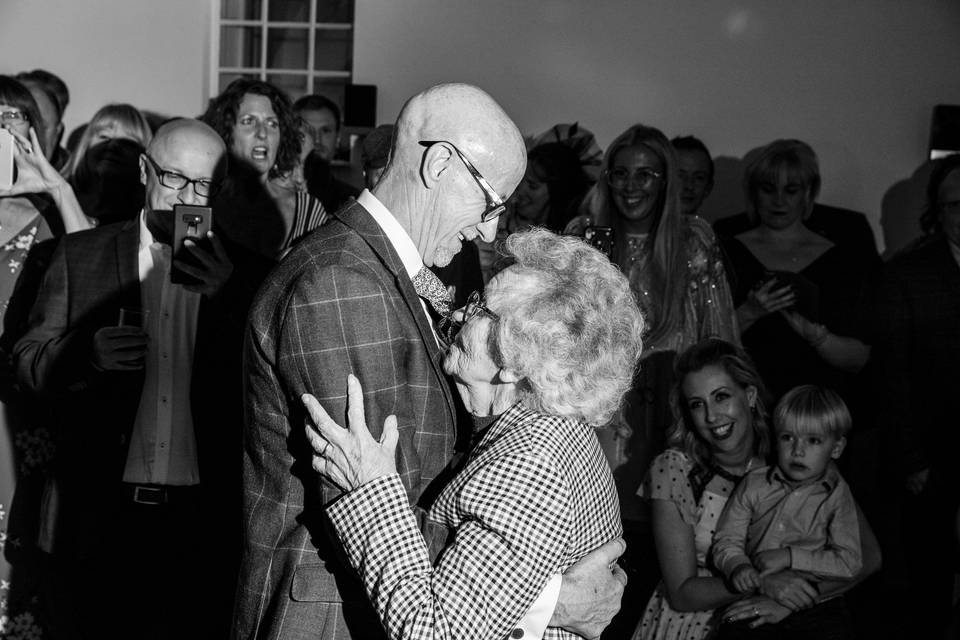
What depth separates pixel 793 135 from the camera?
19.1ft

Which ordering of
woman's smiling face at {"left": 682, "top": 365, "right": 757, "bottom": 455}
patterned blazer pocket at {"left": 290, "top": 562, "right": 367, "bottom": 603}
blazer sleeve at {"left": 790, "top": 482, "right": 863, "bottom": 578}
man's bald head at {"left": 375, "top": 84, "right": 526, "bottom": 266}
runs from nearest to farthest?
patterned blazer pocket at {"left": 290, "top": 562, "right": 367, "bottom": 603}
man's bald head at {"left": 375, "top": 84, "right": 526, "bottom": 266}
blazer sleeve at {"left": 790, "top": 482, "right": 863, "bottom": 578}
woman's smiling face at {"left": 682, "top": 365, "right": 757, "bottom": 455}

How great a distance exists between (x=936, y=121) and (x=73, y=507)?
484cm

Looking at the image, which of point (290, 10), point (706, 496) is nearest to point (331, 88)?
point (290, 10)

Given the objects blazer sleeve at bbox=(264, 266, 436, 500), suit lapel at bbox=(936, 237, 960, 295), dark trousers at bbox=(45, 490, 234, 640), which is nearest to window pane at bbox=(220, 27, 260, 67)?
dark trousers at bbox=(45, 490, 234, 640)

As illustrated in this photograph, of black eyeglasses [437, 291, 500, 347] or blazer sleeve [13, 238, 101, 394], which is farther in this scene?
blazer sleeve [13, 238, 101, 394]

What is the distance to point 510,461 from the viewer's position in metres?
1.72

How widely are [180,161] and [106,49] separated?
363 cm

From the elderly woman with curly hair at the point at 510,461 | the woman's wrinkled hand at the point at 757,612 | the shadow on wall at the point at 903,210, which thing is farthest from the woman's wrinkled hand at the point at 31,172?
the shadow on wall at the point at 903,210

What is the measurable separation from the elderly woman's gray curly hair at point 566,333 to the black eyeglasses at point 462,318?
24mm

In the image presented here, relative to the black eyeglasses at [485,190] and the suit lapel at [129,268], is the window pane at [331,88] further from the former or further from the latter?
the black eyeglasses at [485,190]

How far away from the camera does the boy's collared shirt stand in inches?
124

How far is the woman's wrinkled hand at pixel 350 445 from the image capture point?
1686 millimetres

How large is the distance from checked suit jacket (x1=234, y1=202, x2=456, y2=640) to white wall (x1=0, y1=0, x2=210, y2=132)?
4.82 m

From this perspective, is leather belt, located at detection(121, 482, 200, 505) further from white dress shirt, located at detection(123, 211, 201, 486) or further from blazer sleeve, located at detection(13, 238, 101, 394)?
blazer sleeve, located at detection(13, 238, 101, 394)
